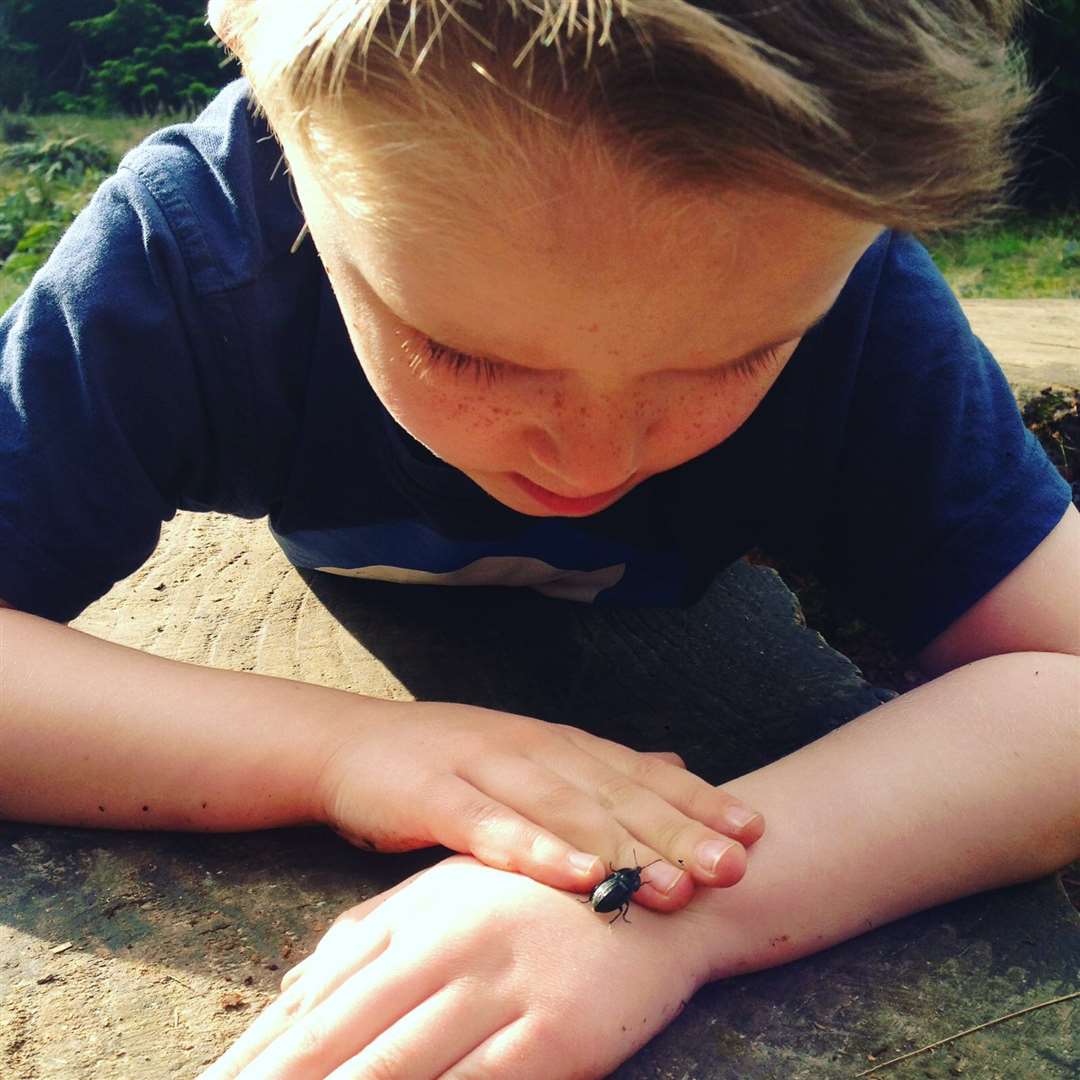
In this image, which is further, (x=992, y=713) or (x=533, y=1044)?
(x=992, y=713)

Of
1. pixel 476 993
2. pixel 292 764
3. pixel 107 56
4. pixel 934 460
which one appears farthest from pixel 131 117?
pixel 476 993

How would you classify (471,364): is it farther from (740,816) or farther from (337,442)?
(337,442)

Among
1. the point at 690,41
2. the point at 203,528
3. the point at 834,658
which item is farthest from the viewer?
the point at 203,528

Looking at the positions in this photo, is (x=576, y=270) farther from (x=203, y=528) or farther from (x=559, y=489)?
Answer: (x=203, y=528)

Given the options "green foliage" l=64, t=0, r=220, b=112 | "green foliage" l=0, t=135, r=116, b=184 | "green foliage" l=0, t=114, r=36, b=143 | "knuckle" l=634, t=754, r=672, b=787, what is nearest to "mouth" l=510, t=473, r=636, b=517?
"knuckle" l=634, t=754, r=672, b=787

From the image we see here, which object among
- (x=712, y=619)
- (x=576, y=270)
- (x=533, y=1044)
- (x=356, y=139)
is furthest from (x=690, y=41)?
(x=712, y=619)

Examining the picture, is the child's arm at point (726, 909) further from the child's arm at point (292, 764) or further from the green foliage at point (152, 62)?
the green foliage at point (152, 62)

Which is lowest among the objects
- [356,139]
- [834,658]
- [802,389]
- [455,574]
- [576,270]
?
[834,658]
